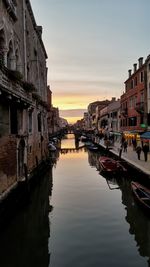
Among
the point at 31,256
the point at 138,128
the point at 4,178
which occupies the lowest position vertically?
the point at 31,256

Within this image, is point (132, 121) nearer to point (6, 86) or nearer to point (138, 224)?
point (138, 224)

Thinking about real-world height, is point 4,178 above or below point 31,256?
above

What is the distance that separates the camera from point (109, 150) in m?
33.7

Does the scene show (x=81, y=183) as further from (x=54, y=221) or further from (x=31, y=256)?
(x=31, y=256)

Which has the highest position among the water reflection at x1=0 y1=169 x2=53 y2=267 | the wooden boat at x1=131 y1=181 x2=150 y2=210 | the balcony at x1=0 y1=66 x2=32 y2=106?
the balcony at x1=0 y1=66 x2=32 y2=106

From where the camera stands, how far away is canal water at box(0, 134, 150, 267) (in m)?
7.75

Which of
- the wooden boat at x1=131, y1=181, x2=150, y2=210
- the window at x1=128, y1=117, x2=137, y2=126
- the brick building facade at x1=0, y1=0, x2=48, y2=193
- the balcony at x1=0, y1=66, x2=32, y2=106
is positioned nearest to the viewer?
the balcony at x1=0, y1=66, x2=32, y2=106

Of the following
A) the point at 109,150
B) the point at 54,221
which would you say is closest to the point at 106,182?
the point at 54,221

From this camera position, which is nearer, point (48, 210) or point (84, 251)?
point (84, 251)

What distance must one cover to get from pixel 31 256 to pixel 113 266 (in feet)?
7.30

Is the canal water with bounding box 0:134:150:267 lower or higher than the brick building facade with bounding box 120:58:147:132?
lower

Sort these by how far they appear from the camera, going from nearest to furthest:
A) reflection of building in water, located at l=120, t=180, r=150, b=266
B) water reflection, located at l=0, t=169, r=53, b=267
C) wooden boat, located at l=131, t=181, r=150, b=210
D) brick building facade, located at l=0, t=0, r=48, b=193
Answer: water reflection, located at l=0, t=169, r=53, b=267, reflection of building in water, located at l=120, t=180, r=150, b=266, brick building facade, located at l=0, t=0, r=48, b=193, wooden boat, located at l=131, t=181, r=150, b=210

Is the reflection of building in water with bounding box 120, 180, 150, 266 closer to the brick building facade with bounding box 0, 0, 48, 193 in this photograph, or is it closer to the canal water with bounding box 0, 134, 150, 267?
the canal water with bounding box 0, 134, 150, 267

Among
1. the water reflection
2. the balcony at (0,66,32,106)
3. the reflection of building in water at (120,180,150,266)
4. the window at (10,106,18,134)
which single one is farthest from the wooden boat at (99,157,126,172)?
the balcony at (0,66,32,106)
